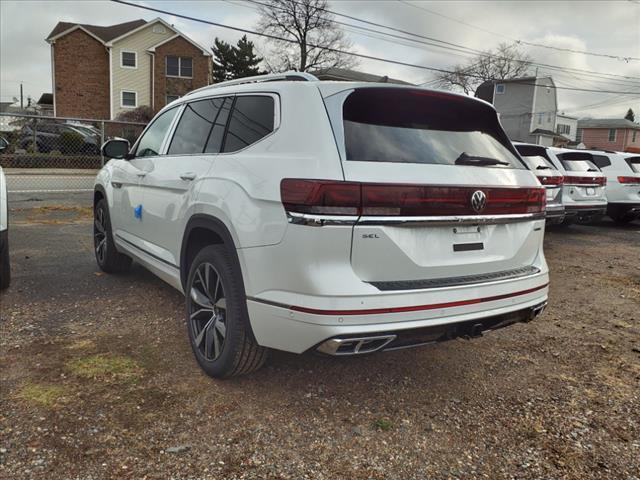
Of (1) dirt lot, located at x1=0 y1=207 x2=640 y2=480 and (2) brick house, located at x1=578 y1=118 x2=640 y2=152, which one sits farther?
(2) brick house, located at x1=578 y1=118 x2=640 y2=152

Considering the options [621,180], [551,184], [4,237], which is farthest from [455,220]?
[621,180]

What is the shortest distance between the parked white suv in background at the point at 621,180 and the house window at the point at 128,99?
3260 cm

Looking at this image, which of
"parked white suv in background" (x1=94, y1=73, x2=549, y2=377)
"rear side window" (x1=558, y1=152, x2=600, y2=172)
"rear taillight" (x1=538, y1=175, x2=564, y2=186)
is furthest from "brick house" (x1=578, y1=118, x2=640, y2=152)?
"parked white suv in background" (x1=94, y1=73, x2=549, y2=377)

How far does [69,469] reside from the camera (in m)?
2.38

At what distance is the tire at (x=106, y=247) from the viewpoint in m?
5.44

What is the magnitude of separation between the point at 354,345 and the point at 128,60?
3878 centimetres

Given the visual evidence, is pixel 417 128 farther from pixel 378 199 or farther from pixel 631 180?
pixel 631 180

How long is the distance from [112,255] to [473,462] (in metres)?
4.22

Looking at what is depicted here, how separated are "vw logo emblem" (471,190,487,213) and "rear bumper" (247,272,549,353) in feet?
1.38

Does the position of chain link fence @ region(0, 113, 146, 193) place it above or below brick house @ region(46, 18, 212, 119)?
below

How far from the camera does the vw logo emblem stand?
2812 millimetres

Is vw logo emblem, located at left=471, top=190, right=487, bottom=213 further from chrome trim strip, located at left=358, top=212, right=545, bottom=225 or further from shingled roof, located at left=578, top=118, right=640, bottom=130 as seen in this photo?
shingled roof, located at left=578, top=118, right=640, bottom=130

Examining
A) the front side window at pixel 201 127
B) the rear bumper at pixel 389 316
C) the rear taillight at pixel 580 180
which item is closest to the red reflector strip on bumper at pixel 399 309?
the rear bumper at pixel 389 316

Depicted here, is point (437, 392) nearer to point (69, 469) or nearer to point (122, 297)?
point (69, 469)
